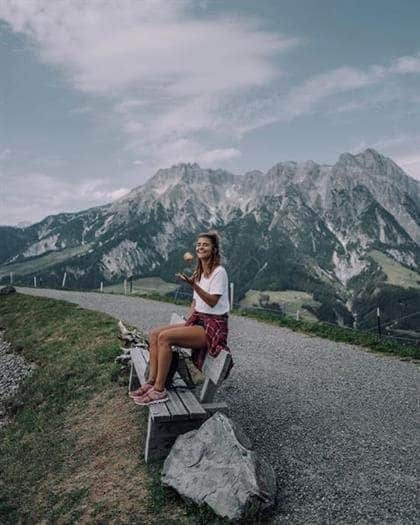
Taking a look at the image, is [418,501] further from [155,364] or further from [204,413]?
[155,364]

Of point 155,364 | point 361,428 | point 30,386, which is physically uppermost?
point 155,364

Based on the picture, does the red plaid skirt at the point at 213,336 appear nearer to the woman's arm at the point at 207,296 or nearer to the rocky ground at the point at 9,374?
the woman's arm at the point at 207,296

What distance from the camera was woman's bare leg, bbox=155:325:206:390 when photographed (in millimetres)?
8500

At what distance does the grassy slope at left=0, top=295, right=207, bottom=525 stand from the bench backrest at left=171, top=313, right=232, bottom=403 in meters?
1.49

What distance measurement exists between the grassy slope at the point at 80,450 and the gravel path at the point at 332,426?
1959mm

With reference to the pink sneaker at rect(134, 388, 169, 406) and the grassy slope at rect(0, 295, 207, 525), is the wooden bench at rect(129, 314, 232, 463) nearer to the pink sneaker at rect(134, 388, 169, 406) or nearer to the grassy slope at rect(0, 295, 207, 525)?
the pink sneaker at rect(134, 388, 169, 406)

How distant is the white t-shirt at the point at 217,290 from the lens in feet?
27.8

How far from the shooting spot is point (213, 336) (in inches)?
335

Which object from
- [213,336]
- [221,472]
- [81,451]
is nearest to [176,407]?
[213,336]

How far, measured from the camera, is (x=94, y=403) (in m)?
12.1

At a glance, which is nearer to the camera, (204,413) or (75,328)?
(204,413)

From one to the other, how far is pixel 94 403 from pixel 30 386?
14.6 feet

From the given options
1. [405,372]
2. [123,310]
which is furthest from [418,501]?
[123,310]

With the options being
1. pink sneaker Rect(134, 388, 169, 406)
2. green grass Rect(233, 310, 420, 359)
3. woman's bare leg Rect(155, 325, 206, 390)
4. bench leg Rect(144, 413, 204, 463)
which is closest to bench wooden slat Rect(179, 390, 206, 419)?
bench leg Rect(144, 413, 204, 463)
